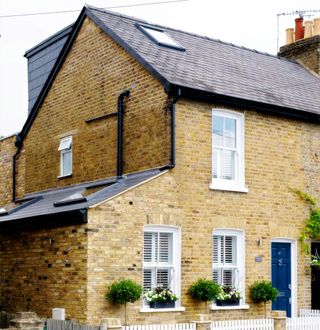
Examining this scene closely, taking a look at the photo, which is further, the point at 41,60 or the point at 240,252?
the point at 41,60

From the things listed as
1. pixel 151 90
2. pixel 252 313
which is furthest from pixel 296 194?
pixel 151 90

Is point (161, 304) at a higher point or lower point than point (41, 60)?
lower

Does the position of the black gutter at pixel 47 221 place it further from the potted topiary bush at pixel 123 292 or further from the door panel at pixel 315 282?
the door panel at pixel 315 282

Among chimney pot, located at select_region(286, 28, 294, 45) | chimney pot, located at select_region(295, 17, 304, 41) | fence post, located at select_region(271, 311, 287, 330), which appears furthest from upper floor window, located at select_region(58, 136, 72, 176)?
chimney pot, located at select_region(295, 17, 304, 41)

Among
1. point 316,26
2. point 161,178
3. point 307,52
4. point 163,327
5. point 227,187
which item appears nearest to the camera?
point 163,327

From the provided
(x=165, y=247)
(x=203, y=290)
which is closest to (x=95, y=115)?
(x=165, y=247)

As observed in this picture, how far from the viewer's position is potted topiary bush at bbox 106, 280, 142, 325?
56.2 ft

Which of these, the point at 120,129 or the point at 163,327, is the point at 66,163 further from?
the point at 163,327

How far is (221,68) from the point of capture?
73.2 ft

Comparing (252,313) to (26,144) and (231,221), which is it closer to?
(231,221)

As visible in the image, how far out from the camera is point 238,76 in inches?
872

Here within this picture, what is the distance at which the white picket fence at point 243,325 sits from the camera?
55.1 feet

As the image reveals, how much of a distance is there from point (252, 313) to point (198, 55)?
7744 mm

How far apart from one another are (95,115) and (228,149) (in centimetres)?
434
